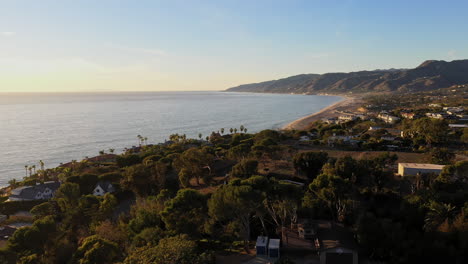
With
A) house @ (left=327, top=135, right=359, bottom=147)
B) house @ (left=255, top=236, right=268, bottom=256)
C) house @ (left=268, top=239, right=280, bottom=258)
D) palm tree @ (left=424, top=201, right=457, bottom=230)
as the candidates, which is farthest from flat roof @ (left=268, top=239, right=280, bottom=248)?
house @ (left=327, top=135, right=359, bottom=147)

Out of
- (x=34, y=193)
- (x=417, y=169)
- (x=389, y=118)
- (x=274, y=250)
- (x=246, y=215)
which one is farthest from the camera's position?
(x=389, y=118)

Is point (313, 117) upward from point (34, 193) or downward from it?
upward

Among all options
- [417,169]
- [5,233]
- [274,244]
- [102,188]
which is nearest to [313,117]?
[417,169]

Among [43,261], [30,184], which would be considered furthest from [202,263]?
[30,184]

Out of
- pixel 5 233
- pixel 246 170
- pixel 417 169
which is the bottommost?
pixel 5 233

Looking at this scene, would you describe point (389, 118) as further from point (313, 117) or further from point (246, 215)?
point (246, 215)

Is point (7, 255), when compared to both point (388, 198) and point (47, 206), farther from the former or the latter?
point (388, 198)
